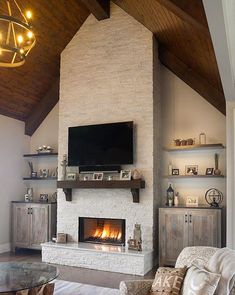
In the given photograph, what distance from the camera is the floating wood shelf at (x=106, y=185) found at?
225 inches

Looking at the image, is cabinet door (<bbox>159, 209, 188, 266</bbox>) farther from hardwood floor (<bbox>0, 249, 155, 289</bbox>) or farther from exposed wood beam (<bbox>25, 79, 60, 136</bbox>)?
exposed wood beam (<bbox>25, 79, 60, 136</bbox>)

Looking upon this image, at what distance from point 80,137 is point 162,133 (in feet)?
5.19

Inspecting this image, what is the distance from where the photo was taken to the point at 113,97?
6285 mm

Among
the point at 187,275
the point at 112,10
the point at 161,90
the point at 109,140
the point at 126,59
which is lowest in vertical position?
the point at 187,275

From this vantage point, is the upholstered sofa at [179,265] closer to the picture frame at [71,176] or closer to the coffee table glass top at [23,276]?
the coffee table glass top at [23,276]

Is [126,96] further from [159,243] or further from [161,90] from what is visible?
[159,243]

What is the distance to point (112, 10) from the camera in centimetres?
641

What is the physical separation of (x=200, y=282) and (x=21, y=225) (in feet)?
17.6

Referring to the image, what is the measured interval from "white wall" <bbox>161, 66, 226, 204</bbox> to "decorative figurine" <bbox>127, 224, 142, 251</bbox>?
982 millimetres

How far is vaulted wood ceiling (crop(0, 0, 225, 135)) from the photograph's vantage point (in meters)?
5.09

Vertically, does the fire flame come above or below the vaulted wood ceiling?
below

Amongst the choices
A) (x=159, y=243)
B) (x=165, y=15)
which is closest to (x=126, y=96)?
(x=165, y=15)

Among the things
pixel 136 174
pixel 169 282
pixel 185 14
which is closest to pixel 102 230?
pixel 136 174

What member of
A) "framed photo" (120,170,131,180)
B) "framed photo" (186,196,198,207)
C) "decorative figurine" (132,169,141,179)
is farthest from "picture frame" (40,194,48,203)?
"framed photo" (186,196,198,207)
